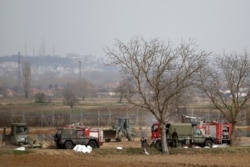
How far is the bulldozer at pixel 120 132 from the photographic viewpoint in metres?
46.2

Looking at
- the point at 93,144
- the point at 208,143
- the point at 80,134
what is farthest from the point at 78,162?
the point at 208,143

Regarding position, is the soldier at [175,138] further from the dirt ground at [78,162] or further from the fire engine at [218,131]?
the dirt ground at [78,162]

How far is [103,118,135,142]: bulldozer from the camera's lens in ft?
151

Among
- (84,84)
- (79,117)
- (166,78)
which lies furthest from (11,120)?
(84,84)

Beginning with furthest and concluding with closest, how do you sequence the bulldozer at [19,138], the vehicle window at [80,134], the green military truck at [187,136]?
1. the green military truck at [187,136]
2. the bulldozer at [19,138]
3. the vehicle window at [80,134]

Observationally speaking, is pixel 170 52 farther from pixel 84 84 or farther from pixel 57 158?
pixel 84 84

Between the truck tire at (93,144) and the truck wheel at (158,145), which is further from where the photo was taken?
the truck tire at (93,144)

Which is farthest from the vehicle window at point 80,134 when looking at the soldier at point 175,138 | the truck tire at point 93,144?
the soldier at point 175,138

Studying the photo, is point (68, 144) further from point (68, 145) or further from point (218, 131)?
point (218, 131)

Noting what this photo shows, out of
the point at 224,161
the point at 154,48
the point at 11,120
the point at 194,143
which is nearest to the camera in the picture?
the point at 224,161

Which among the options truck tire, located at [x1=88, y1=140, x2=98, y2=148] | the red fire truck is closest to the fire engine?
the red fire truck

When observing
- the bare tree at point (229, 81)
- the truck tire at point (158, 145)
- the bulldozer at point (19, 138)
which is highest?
the bare tree at point (229, 81)

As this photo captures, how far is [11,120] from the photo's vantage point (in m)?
59.6

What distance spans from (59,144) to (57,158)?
26.0 feet
